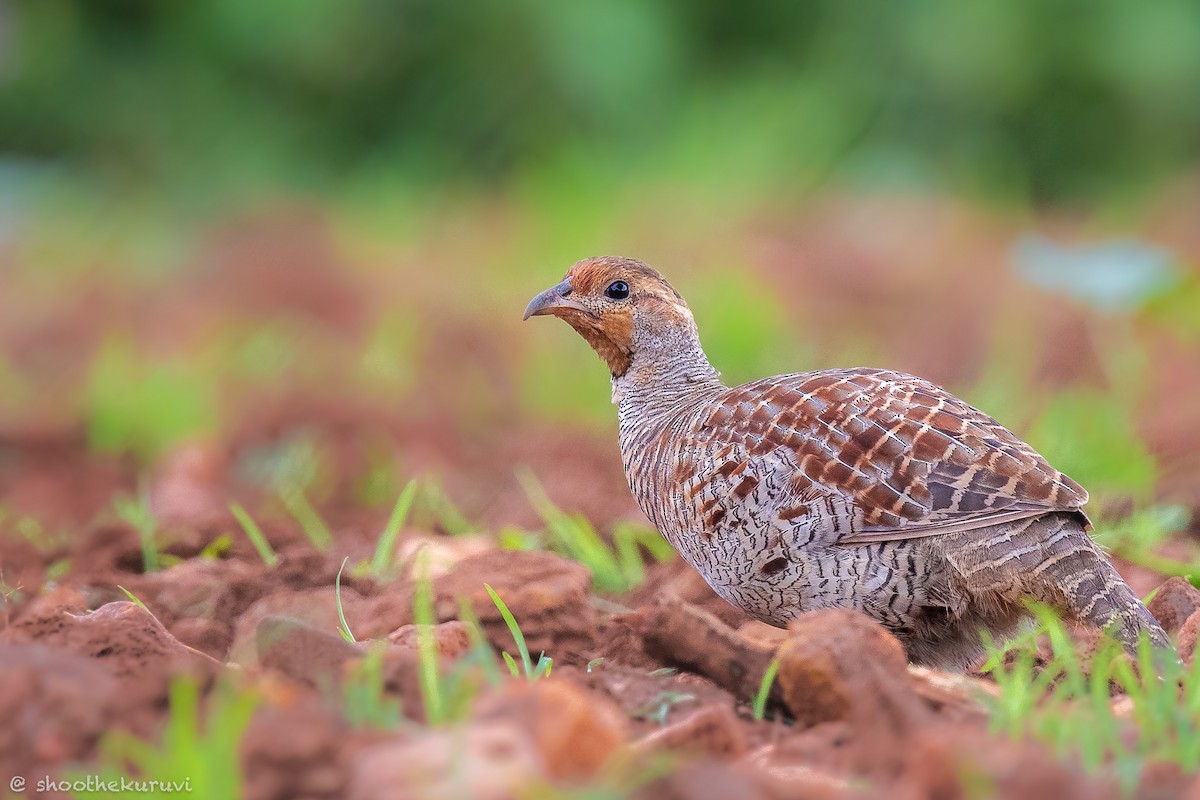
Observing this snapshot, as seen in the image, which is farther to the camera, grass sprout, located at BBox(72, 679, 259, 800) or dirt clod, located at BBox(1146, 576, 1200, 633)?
dirt clod, located at BBox(1146, 576, 1200, 633)

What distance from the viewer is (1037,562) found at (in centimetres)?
314

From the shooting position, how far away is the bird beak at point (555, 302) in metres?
4.09

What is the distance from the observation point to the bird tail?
Answer: 10.1 feet

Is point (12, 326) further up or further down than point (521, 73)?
further down

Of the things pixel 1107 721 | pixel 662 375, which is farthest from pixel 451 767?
pixel 662 375

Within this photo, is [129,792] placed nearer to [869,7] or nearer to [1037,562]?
[1037,562]

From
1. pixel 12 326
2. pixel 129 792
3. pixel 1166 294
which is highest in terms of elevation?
pixel 1166 294

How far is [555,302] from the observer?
162 inches

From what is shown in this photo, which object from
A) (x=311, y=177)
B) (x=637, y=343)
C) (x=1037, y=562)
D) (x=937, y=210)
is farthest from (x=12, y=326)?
(x=1037, y=562)

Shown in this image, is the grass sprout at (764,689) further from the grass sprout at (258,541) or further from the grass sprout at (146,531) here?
the grass sprout at (146,531)

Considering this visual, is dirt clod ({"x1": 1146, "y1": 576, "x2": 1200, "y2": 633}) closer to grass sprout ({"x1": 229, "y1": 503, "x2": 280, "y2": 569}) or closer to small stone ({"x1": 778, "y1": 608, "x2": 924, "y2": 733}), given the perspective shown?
small stone ({"x1": 778, "y1": 608, "x2": 924, "y2": 733})

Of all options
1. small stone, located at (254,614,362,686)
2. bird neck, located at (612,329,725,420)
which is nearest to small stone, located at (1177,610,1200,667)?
bird neck, located at (612,329,725,420)

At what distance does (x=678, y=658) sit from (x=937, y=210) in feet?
24.7

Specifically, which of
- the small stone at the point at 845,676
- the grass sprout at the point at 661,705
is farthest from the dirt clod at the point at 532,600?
the small stone at the point at 845,676
